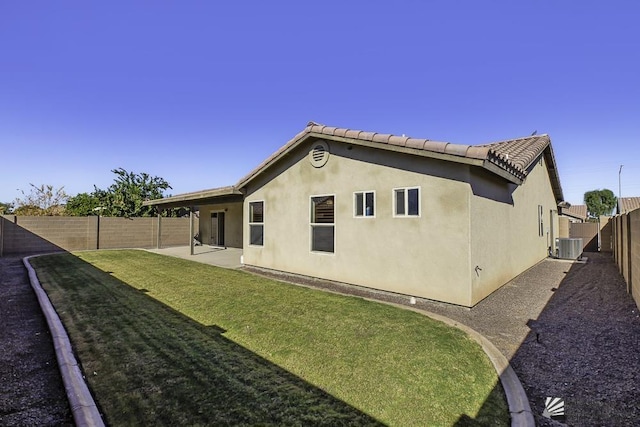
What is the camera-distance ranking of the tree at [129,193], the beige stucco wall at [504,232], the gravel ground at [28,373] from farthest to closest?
1. the tree at [129,193]
2. the beige stucco wall at [504,232]
3. the gravel ground at [28,373]

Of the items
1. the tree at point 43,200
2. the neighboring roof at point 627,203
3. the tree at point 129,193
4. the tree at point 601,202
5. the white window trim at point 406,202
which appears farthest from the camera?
the tree at point 601,202

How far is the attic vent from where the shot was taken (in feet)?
31.6

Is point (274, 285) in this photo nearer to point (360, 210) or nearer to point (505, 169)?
point (360, 210)

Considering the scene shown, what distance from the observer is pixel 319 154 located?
32.2 feet

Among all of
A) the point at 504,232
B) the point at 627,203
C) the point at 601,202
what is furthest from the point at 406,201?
the point at 601,202

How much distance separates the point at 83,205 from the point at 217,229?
539 inches

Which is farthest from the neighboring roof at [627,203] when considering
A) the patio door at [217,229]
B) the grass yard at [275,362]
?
the patio door at [217,229]

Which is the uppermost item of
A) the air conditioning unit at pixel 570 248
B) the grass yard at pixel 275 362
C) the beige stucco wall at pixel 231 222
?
the beige stucco wall at pixel 231 222

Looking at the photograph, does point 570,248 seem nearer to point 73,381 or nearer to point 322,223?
point 322,223

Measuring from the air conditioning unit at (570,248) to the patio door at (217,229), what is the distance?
19.6 meters

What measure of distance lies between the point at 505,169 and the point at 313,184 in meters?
5.34

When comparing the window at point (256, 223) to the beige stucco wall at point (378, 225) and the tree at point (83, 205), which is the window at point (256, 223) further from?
the tree at point (83, 205)

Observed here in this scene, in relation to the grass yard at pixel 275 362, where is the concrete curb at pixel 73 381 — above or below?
above

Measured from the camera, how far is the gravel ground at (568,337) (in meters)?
3.50
